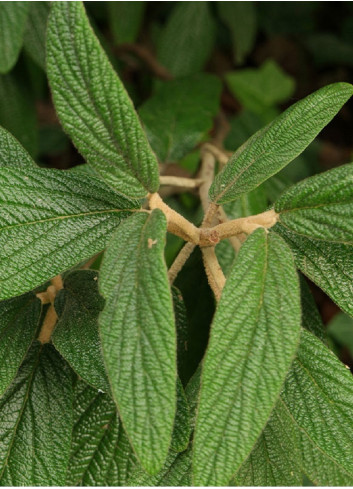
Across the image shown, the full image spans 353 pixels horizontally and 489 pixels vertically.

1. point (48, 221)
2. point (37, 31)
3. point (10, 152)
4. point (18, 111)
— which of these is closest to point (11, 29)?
point (37, 31)

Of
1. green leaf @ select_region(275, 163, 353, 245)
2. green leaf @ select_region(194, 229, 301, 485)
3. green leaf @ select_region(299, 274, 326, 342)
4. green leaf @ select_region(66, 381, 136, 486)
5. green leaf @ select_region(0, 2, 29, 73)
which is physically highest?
green leaf @ select_region(0, 2, 29, 73)

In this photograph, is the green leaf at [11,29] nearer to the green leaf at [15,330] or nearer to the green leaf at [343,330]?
the green leaf at [15,330]

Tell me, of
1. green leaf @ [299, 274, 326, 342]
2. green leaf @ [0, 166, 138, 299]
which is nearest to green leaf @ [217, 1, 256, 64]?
green leaf @ [299, 274, 326, 342]

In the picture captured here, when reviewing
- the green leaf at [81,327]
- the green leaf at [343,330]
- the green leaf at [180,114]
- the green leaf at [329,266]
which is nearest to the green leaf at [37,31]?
the green leaf at [180,114]

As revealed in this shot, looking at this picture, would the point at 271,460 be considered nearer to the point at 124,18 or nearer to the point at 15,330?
the point at 15,330

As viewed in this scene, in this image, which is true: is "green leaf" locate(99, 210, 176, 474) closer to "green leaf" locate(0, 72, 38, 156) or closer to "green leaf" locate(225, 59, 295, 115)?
"green leaf" locate(0, 72, 38, 156)

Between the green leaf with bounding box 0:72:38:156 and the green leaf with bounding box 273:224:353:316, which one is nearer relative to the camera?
the green leaf with bounding box 273:224:353:316

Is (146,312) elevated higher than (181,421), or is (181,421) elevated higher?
(146,312)
